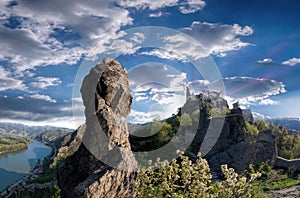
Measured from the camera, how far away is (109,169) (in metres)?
13.9

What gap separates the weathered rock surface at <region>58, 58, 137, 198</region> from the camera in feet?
45.2

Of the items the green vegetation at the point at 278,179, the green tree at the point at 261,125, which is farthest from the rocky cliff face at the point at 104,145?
the green tree at the point at 261,125

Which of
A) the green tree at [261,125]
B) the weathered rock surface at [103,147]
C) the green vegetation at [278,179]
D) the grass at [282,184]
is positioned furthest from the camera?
the green tree at [261,125]

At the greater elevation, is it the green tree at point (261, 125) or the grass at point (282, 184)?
the green tree at point (261, 125)

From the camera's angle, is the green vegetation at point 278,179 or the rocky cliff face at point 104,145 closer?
the rocky cliff face at point 104,145

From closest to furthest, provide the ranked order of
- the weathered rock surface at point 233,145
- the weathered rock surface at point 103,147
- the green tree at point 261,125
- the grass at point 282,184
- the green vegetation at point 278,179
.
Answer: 1. the weathered rock surface at point 103,147
2. the grass at point 282,184
3. the green vegetation at point 278,179
4. the weathered rock surface at point 233,145
5. the green tree at point 261,125

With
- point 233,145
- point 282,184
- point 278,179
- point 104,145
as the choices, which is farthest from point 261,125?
point 104,145

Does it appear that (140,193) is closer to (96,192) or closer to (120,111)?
(96,192)

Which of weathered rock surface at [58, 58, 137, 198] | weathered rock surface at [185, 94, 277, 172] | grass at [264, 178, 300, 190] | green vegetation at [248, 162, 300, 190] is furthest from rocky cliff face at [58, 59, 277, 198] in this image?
weathered rock surface at [185, 94, 277, 172]

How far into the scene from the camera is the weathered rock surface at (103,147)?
1378 centimetres

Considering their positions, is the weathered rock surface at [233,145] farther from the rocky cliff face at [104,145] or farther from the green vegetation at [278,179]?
the rocky cliff face at [104,145]

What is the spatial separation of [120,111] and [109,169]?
3.49 metres

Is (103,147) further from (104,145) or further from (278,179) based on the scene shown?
(278,179)

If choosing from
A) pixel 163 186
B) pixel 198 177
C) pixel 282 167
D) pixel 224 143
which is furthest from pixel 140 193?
pixel 282 167
